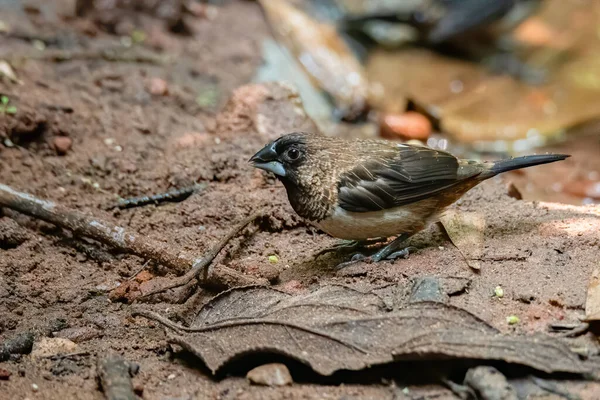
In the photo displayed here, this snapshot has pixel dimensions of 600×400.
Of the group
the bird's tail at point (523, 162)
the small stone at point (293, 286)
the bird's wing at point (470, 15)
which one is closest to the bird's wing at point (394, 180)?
the bird's tail at point (523, 162)

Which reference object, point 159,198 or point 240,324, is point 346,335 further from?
point 159,198

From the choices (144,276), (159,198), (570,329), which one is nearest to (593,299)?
(570,329)

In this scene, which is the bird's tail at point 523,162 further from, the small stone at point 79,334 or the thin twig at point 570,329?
the small stone at point 79,334

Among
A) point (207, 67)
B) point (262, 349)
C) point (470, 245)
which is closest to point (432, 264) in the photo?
point (470, 245)

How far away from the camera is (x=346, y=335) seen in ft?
9.66

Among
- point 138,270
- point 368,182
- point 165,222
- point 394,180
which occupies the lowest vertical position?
point 138,270

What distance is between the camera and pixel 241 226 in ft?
13.3

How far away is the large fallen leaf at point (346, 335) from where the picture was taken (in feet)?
8.95

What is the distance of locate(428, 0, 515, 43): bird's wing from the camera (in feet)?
30.1

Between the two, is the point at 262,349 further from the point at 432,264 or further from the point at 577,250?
the point at 577,250

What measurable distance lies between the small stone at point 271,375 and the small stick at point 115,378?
51cm

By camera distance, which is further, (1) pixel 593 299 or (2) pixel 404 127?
(2) pixel 404 127

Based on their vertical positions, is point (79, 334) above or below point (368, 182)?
below

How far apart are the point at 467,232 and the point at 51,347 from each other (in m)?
2.40
